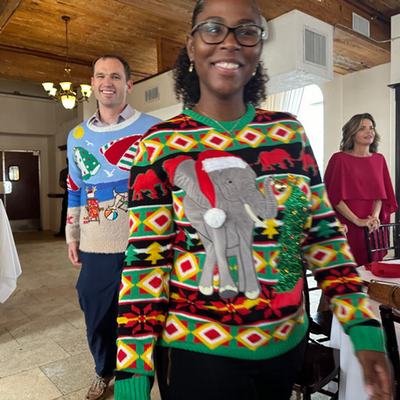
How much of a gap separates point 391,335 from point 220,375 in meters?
0.68

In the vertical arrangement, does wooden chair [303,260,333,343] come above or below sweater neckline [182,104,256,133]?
below

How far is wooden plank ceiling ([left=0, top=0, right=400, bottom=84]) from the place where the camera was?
4.45 metres

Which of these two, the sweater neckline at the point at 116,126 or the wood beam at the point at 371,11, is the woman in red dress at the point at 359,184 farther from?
the wood beam at the point at 371,11

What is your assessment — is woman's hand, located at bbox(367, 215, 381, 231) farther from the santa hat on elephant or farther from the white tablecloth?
the white tablecloth

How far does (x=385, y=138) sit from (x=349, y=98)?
3.04ft

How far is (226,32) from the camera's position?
2.66 feet

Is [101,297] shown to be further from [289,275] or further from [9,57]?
[9,57]

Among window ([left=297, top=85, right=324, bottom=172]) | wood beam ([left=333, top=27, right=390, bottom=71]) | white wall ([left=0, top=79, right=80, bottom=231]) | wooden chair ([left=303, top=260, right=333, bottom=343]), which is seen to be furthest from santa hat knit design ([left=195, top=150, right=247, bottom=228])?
white wall ([left=0, top=79, right=80, bottom=231])

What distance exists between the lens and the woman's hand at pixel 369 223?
2797 millimetres

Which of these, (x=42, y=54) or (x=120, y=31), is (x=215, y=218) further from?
(x=42, y=54)

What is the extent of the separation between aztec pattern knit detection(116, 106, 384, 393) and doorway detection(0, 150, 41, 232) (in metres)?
10.5

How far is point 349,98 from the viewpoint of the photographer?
625 cm

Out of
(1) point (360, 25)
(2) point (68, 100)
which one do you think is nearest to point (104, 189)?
(1) point (360, 25)

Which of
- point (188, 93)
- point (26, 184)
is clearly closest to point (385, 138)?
point (188, 93)
